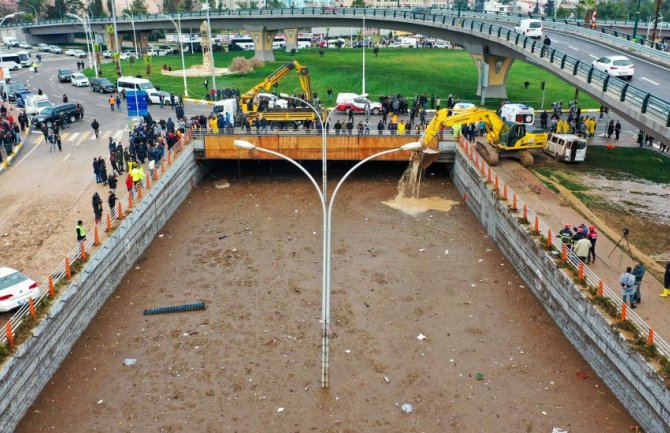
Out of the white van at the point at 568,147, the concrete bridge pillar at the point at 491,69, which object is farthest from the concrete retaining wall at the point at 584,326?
the concrete bridge pillar at the point at 491,69

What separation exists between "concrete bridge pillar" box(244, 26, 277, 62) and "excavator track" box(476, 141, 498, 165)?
52688mm

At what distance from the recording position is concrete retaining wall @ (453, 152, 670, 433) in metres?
15.2

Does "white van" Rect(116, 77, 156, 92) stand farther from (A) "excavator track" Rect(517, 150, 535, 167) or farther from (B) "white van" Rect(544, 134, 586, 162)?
(B) "white van" Rect(544, 134, 586, 162)

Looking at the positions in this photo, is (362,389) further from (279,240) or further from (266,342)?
(279,240)

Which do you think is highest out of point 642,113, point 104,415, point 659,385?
point 642,113

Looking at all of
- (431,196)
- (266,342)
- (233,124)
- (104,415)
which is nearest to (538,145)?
(431,196)

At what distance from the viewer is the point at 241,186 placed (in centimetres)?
3666

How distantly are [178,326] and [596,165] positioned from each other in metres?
26.1

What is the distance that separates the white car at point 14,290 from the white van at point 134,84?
1465 inches

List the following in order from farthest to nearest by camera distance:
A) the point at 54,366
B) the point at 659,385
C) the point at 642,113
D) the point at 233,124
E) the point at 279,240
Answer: the point at 233,124, the point at 279,240, the point at 642,113, the point at 54,366, the point at 659,385


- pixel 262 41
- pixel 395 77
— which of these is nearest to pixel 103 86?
pixel 262 41

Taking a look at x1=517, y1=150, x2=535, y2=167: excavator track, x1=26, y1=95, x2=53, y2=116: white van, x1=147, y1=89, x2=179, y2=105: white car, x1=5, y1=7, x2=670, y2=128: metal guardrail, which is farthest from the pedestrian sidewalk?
x1=26, y1=95, x2=53, y2=116: white van

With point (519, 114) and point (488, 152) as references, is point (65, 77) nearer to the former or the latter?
point (519, 114)

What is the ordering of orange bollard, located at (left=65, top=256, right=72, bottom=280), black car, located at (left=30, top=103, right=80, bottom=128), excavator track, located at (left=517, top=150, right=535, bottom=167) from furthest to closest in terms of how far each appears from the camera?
1. black car, located at (left=30, top=103, right=80, bottom=128)
2. excavator track, located at (left=517, top=150, right=535, bottom=167)
3. orange bollard, located at (left=65, top=256, right=72, bottom=280)
